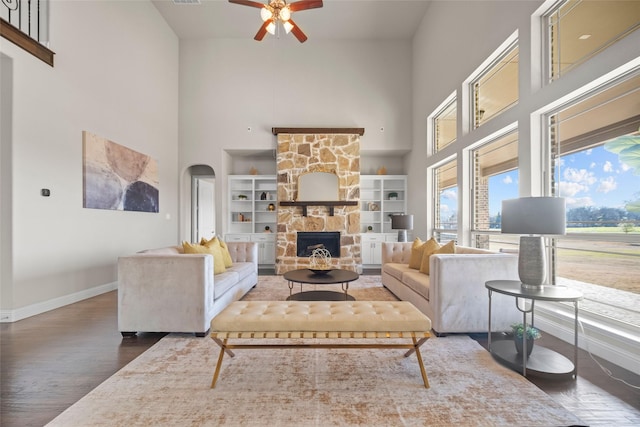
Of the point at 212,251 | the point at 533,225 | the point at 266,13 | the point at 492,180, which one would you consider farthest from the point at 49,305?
the point at 492,180

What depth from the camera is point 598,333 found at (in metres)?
2.26

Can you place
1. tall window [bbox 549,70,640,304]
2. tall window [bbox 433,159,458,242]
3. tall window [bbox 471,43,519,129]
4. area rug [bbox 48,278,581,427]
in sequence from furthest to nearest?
tall window [bbox 433,159,458,242], tall window [bbox 471,43,519,129], tall window [bbox 549,70,640,304], area rug [bbox 48,278,581,427]

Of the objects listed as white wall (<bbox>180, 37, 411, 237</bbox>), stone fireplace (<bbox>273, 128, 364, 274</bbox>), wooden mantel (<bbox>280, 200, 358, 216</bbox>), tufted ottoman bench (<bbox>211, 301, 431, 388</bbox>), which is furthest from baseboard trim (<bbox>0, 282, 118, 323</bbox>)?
wooden mantel (<bbox>280, 200, 358, 216</bbox>)

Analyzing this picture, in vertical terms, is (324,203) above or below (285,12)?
below

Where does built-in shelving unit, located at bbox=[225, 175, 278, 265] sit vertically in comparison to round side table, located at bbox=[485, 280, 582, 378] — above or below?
above

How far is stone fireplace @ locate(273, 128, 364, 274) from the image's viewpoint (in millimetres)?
6344

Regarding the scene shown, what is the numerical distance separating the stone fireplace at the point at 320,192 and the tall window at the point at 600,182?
394cm

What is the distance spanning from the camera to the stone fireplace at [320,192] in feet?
20.8

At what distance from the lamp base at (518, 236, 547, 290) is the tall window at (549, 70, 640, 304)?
62cm

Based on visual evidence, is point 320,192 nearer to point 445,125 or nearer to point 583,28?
point 445,125

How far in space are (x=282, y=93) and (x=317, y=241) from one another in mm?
3569

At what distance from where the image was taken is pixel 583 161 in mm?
2516

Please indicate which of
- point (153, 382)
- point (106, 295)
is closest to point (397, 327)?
point (153, 382)

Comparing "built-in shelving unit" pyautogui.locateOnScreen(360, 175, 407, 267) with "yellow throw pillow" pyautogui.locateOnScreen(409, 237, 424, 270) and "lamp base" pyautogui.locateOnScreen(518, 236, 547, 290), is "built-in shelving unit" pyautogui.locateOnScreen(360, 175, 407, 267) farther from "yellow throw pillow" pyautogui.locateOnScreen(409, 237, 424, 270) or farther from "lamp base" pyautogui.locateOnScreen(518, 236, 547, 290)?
"lamp base" pyautogui.locateOnScreen(518, 236, 547, 290)
